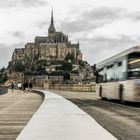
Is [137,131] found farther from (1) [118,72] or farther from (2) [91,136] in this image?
(1) [118,72]

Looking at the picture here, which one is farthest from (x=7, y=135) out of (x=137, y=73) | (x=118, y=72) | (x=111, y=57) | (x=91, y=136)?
(x=111, y=57)

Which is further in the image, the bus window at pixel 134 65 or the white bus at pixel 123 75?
the white bus at pixel 123 75

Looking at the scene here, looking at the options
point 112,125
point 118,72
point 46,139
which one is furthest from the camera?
point 118,72

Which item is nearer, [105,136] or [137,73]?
[105,136]

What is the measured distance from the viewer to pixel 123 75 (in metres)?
32.1

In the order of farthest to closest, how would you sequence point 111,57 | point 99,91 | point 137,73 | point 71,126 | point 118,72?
point 99,91 → point 111,57 → point 118,72 → point 137,73 → point 71,126

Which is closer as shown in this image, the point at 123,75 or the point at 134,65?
the point at 134,65

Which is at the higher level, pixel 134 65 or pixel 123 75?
pixel 134 65

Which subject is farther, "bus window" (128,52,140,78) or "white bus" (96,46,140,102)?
"white bus" (96,46,140,102)

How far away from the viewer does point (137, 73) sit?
96.6ft

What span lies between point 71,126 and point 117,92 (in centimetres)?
2141

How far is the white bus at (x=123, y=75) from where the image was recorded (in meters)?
29.6

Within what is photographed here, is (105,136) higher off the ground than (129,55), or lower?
lower

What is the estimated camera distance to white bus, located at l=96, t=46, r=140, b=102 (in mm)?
29594
